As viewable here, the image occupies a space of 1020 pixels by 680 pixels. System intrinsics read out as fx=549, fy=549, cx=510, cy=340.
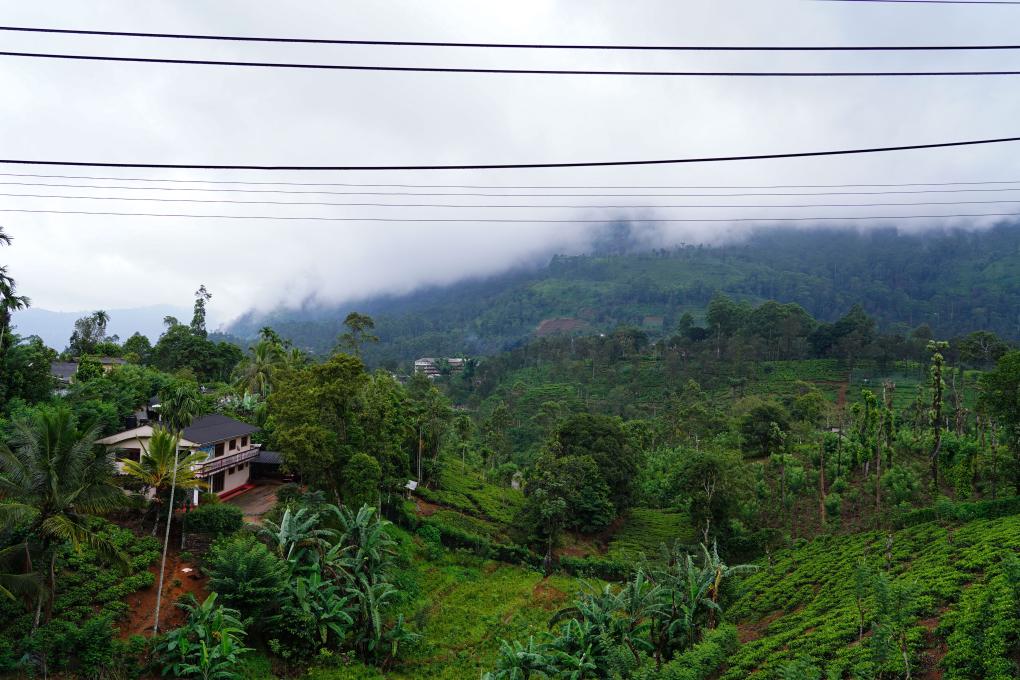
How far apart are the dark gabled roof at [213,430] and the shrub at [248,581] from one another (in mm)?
8981

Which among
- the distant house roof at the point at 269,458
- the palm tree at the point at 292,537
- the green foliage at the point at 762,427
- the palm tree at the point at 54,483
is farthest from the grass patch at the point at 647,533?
the palm tree at the point at 54,483

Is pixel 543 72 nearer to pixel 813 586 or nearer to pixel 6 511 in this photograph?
pixel 6 511

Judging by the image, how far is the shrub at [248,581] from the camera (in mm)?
15789

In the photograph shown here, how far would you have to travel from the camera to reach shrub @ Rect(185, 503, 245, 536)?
18.5 meters

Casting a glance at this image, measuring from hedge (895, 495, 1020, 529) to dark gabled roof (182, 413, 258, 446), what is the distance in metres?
29.7

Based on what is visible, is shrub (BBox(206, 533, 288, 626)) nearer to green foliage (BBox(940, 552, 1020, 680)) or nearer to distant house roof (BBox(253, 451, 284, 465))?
distant house roof (BBox(253, 451, 284, 465))

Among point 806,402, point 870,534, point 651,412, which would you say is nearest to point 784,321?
point 651,412

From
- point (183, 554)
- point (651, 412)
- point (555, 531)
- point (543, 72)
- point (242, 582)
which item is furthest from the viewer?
point (651, 412)

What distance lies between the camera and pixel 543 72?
23.7ft

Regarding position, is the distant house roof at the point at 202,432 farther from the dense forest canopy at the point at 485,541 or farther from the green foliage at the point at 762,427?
the green foliage at the point at 762,427

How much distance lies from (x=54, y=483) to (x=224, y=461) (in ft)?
42.2

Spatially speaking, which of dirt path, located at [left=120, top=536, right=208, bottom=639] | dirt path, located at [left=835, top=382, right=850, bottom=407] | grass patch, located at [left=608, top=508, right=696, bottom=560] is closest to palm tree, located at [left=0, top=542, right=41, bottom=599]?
dirt path, located at [left=120, top=536, right=208, bottom=639]

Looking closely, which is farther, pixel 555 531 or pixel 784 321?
pixel 784 321

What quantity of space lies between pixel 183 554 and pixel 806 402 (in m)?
43.5
